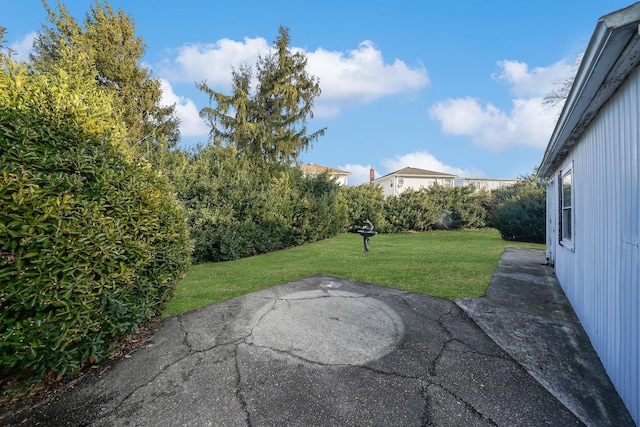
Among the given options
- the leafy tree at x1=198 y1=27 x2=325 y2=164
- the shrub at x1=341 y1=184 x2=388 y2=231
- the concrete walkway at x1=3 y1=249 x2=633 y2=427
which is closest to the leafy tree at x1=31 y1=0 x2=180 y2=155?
the leafy tree at x1=198 y1=27 x2=325 y2=164

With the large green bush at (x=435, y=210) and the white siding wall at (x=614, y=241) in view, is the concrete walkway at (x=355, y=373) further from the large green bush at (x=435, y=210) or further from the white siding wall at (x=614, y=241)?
the large green bush at (x=435, y=210)

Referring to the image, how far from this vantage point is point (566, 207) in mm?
4781

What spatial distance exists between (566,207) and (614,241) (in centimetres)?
296

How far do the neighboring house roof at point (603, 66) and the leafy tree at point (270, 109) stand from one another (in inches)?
455

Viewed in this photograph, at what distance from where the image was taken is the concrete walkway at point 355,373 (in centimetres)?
188

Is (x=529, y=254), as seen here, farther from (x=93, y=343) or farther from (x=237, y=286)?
(x=93, y=343)

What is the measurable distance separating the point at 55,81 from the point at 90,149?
77 centimetres

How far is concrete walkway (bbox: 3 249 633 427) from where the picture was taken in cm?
188

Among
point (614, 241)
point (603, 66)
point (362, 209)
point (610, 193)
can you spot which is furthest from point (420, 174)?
point (603, 66)

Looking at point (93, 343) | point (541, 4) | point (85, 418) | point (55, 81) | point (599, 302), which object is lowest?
point (85, 418)

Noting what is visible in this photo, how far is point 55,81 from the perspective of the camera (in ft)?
8.53

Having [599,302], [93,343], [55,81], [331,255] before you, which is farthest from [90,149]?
[331,255]

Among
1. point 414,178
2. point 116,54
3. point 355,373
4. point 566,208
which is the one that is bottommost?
point 355,373

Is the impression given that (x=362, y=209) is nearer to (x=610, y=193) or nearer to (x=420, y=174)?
(x=610, y=193)
